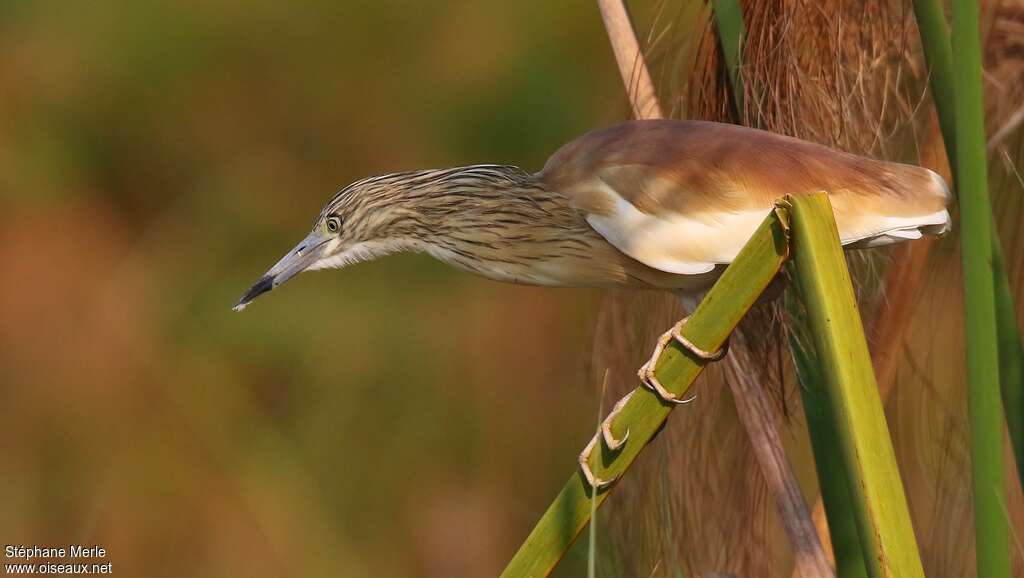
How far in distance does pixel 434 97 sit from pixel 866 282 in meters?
1.87

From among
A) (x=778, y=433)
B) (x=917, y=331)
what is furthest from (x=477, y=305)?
(x=778, y=433)

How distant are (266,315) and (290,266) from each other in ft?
5.16

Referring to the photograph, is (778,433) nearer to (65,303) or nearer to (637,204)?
(637,204)

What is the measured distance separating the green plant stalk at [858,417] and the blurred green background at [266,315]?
1.96 meters

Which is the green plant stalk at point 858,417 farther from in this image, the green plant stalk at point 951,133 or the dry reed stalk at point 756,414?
the dry reed stalk at point 756,414

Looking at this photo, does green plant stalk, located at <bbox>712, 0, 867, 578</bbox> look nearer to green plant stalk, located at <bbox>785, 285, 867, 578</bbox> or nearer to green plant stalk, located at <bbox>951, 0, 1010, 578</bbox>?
green plant stalk, located at <bbox>785, 285, 867, 578</bbox>

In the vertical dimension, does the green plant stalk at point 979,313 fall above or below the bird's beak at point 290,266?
above

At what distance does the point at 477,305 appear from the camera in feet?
9.67

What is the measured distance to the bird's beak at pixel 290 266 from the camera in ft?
4.95

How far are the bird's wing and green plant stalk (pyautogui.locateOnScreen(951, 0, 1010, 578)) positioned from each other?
37 centimetres

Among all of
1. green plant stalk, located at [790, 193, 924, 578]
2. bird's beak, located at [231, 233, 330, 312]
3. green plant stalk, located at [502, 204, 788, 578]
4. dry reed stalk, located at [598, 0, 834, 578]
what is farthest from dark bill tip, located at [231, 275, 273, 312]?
green plant stalk, located at [790, 193, 924, 578]

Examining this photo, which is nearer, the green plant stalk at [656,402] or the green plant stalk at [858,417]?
the green plant stalk at [858,417]

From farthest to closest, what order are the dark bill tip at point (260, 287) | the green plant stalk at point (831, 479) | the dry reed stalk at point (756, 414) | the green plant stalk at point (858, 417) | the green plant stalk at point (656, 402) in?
the dark bill tip at point (260, 287) < the dry reed stalk at point (756, 414) < the green plant stalk at point (831, 479) < the green plant stalk at point (656, 402) < the green plant stalk at point (858, 417)

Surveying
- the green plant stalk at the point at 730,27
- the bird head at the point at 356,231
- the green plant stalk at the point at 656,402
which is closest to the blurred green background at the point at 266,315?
the bird head at the point at 356,231
